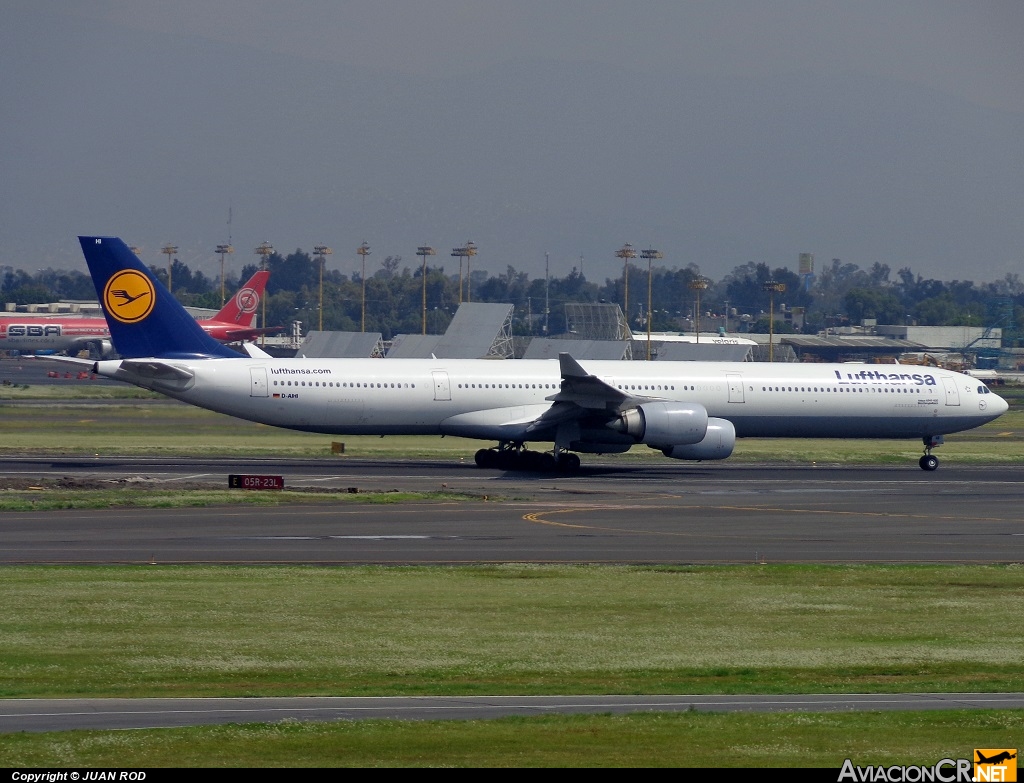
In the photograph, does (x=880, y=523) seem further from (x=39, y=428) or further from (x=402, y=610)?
(x=39, y=428)

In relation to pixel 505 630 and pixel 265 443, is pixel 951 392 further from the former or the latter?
pixel 505 630

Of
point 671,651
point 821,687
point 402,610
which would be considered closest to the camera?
point 821,687

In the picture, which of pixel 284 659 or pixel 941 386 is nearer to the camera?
pixel 284 659

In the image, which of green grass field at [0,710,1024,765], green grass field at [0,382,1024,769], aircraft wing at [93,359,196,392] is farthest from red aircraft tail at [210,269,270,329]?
green grass field at [0,710,1024,765]

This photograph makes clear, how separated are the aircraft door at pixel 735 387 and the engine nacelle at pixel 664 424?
4347mm

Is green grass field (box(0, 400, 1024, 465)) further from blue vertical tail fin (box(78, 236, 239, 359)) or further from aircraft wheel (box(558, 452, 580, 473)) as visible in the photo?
blue vertical tail fin (box(78, 236, 239, 359))

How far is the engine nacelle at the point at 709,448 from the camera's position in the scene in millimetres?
45219

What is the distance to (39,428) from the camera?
5944 centimetres

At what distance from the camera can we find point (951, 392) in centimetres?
5159

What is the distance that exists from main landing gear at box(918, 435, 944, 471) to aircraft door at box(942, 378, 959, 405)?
1475mm

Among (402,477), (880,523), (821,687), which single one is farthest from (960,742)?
(402,477)

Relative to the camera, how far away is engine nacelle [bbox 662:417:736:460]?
45219mm

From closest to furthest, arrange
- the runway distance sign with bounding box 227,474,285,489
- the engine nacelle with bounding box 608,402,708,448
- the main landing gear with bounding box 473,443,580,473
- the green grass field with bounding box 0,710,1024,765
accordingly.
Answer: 1. the green grass field with bounding box 0,710,1024,765
2. the runway distance sign with bounding box 227,474,285,489
3. the engine nacelle with bounding box 608,402,708,448
4. the main landing gear with bounding box 473,443,580,473

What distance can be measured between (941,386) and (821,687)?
3799cm
